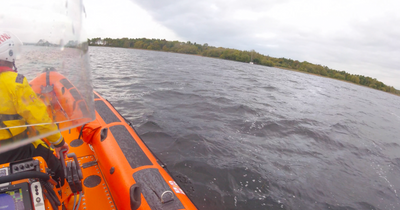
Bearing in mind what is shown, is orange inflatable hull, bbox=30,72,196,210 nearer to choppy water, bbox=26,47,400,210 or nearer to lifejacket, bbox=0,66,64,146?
lifejacket, bbox=0,66,64,146

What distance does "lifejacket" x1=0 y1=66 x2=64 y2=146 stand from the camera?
2.87 feet

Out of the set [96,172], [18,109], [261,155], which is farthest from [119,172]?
[261,155]

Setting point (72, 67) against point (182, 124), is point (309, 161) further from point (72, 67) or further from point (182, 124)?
point (72, 67)

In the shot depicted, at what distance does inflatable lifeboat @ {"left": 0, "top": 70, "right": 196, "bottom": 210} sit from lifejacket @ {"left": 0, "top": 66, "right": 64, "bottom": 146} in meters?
0.06

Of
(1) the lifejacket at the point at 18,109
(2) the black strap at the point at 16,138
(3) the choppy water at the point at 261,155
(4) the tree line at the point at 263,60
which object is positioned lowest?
(3) the choppy water at the point at 261,155

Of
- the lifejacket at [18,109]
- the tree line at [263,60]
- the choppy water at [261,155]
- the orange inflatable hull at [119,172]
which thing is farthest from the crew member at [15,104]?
the tree line at [263,60]

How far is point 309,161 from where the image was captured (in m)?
4.94

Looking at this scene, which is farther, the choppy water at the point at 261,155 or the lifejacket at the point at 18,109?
the choppy water at the point at 261,155

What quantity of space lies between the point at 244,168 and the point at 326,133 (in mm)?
Result: 4649

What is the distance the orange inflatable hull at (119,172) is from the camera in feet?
7.27

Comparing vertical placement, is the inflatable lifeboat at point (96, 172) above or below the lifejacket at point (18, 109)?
below

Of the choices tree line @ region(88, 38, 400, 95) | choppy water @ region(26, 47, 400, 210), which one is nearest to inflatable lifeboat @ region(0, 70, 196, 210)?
choppy water @ region(26, 47, 400, 210)

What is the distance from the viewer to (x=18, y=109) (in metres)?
1.10

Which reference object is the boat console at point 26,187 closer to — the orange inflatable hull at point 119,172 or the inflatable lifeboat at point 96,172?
the inflatable lifeboat at point 96,172
